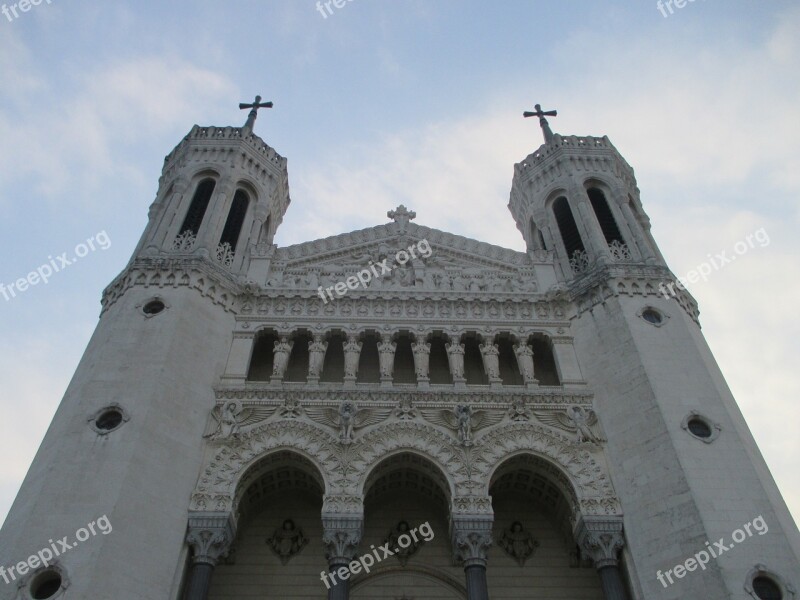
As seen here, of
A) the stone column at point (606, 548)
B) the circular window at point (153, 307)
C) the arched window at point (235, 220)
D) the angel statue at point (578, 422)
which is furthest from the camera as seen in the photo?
the arched window at point (235, 220)

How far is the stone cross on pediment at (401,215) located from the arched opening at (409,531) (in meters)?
10.8

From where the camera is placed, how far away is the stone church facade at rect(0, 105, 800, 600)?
1457cm

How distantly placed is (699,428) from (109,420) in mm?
15082

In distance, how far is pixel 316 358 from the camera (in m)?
19.2

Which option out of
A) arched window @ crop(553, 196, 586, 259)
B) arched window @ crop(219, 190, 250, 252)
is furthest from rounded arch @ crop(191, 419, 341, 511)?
arched window @ crop(553, 196, 586, 259)

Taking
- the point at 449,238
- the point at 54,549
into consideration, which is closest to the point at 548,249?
the point at 449,238

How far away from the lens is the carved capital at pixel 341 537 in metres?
15.2

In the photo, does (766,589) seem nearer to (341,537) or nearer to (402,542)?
(402,542)

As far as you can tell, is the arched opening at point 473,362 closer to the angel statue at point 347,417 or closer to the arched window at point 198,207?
the angel statue at point 347,417

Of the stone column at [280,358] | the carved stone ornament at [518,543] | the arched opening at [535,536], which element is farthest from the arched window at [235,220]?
the carved stone ornament at [518,543]

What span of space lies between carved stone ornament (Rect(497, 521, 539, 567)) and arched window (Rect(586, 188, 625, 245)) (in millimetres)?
10452

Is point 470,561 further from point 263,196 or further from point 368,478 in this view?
point 263,196
